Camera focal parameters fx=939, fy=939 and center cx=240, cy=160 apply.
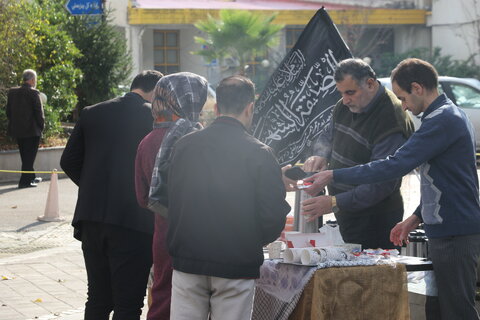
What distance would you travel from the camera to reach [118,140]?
571cm

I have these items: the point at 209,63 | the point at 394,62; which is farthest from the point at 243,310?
the point at 394,62

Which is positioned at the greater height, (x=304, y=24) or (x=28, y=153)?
(x=304, y=24)

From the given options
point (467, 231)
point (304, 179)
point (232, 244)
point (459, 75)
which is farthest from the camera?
point (459, 75)

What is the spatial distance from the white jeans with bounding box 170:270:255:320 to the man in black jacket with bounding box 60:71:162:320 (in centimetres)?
108

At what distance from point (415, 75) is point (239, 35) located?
86.8 ft

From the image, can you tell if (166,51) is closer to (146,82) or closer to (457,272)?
(146,82)

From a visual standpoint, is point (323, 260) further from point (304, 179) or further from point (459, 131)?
point (459, 131)

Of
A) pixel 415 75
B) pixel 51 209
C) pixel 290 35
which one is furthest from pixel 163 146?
pixel 290 35

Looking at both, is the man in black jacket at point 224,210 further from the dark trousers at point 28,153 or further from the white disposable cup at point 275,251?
the dark trousers at point 28,153

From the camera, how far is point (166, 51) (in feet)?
121

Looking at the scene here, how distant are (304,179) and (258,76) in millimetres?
29224

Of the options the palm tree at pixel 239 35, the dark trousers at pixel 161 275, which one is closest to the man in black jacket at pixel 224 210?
the dark trousers at pixel 161 275

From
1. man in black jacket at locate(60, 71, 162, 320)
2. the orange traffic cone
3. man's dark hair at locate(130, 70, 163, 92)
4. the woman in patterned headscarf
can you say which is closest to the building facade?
the orange traffic cone

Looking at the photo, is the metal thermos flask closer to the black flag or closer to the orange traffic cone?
the black flag
